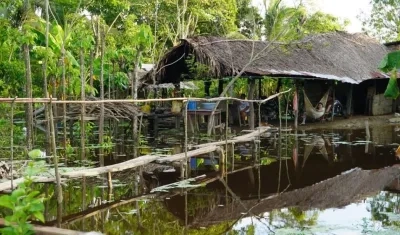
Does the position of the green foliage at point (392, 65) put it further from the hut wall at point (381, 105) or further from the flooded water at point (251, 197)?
the hut wall at point (381, 105)

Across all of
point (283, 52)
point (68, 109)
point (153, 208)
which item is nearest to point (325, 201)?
point (153, 208)

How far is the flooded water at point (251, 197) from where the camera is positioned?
6.24 m

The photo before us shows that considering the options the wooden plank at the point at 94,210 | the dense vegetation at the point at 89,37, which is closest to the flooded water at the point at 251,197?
the wooden plank at the point at 94,210

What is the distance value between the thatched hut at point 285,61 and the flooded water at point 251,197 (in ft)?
15.1

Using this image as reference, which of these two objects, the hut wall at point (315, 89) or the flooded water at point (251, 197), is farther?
the hut wall at point (315, 89)

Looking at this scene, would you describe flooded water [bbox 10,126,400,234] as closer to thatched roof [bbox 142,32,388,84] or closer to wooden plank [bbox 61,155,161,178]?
wooden plank [bbox 61,155,161,178]

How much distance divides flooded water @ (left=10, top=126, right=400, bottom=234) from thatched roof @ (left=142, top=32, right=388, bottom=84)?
15.1 feet

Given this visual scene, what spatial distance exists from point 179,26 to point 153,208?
19903 millimetres

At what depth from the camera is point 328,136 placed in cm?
1521

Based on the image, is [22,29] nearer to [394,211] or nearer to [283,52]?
[394,211]

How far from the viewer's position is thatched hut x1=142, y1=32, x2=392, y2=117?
15.7 m

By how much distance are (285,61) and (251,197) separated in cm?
1074

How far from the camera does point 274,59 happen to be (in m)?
17.6

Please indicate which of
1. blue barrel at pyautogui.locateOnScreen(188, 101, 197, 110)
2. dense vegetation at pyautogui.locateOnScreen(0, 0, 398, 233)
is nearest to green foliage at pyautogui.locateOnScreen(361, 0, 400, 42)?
dense vegetation at pyautogui.locateOnScreen(0, 0, 398, 233)
